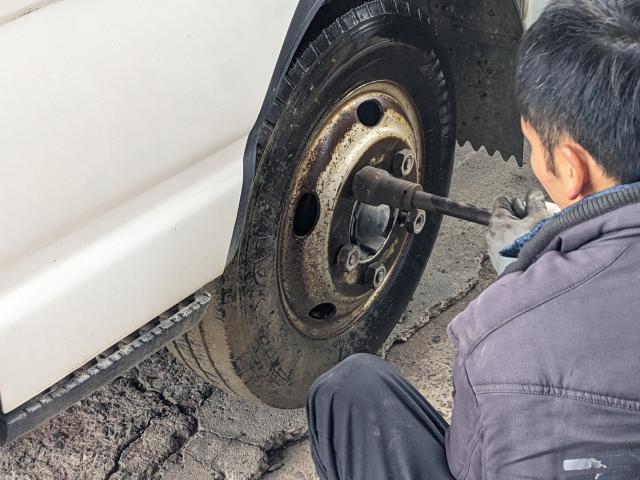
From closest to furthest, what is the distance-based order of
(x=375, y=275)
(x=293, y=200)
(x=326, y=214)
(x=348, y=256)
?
1. (x=293, y=200)
2. (x=326, y=214)
3. (x=348, y=256)
4. (x=375, y=275)

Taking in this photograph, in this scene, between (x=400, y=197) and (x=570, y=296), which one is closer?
(x=570, y=296)

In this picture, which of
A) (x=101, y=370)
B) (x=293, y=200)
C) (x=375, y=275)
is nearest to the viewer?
(x=101, y=370)

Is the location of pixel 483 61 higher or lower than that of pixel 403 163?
higher

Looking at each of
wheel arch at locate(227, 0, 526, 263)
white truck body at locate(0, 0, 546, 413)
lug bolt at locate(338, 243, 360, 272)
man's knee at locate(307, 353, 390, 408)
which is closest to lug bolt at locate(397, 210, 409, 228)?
lug bolt at locate(338, 243, 360, 272)

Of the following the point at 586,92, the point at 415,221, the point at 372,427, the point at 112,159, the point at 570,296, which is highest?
the point at 112,159

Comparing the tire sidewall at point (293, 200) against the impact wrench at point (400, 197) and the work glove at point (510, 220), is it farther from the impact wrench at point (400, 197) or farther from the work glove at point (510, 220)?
the work glove at point (510, 220)

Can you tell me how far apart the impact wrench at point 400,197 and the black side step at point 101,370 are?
572mm

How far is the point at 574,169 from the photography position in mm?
1287

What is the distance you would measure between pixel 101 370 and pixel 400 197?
3.14 ft

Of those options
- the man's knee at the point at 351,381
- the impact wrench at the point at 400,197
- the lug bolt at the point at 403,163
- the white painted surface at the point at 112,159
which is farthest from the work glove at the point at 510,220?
the white painted surface at the point at 112,159

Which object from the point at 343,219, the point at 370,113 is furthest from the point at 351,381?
the point at 370,113

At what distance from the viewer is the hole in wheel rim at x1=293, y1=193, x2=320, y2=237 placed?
207 centimetres

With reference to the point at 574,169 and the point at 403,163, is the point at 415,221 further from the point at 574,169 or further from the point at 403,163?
the point at 574,169

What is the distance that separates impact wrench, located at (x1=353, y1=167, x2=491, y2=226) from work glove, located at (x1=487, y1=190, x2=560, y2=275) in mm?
61
